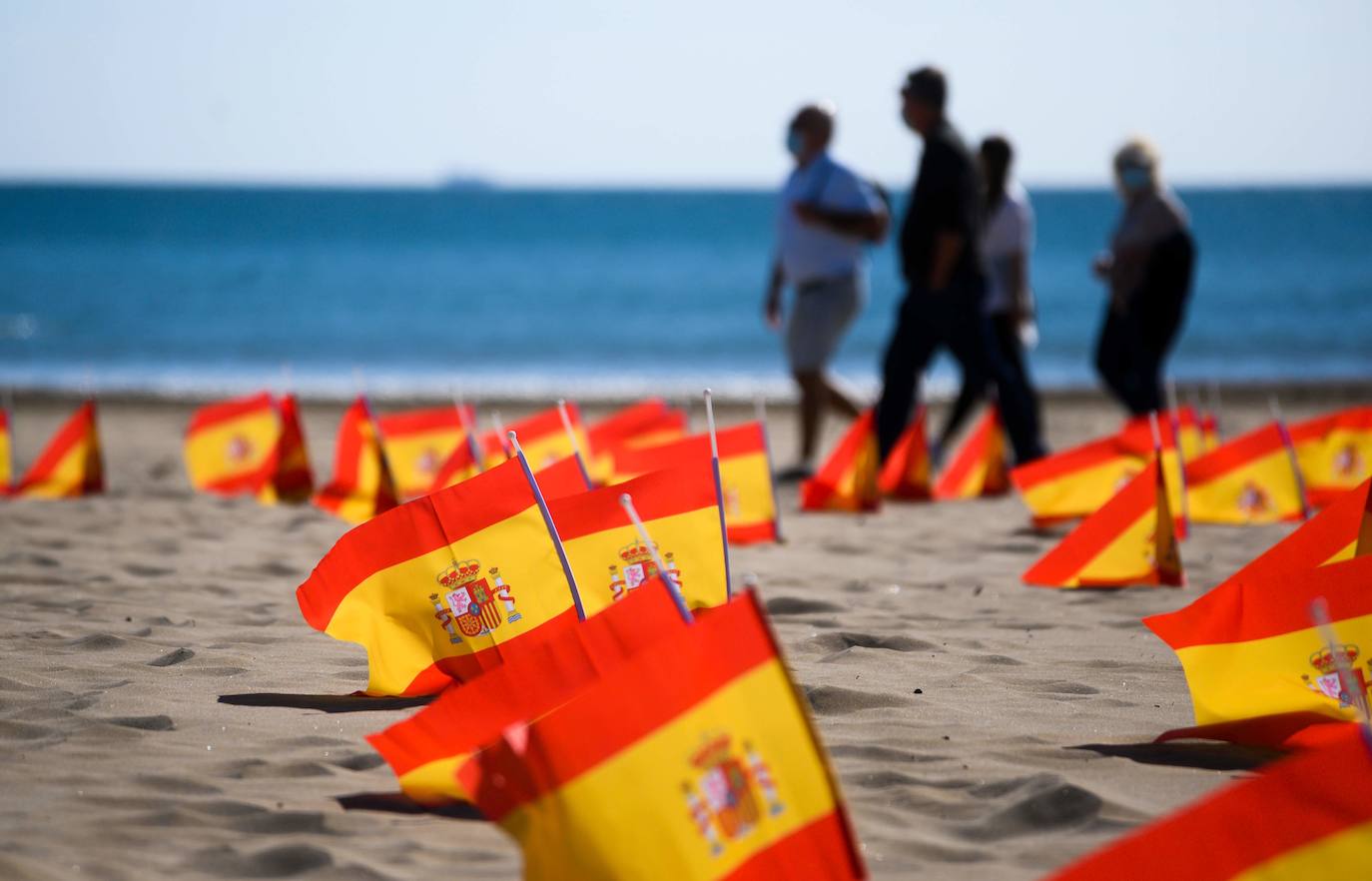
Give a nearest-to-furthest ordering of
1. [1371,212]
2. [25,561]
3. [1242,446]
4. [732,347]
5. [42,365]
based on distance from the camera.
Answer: [25,561], [1242,446], [42,365], [732,347], [1371,212]

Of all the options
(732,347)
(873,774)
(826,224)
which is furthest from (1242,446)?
(732,347)

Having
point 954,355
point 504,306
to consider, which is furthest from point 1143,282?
point 504,306

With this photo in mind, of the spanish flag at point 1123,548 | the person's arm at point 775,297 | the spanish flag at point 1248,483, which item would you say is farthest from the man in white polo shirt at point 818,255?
the spanish flag at point 1123,548

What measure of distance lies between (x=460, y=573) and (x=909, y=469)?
484 centimetres

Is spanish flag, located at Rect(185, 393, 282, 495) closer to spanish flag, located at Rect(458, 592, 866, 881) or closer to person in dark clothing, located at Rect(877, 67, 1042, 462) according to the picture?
person in dark clothing, located at Rect(877, 67, 1042, 462)

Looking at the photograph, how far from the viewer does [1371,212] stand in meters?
97.9

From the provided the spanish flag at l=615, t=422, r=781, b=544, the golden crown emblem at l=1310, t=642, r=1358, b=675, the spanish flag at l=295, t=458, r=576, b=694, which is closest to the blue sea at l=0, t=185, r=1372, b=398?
the spanish flag at l=615, t=422, r=781, b=544

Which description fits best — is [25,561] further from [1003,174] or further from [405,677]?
[1003,174]

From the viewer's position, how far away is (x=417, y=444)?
7934 mm

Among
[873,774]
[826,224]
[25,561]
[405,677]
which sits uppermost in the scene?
[826,224]

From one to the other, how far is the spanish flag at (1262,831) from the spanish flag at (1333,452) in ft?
17.4

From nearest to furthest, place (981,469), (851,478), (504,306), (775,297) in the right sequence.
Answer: (851,478), (981,469), (775,297), (504,306)

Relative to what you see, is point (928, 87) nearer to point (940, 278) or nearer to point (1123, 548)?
point (940, 278)

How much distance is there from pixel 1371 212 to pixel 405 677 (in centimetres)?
10412
